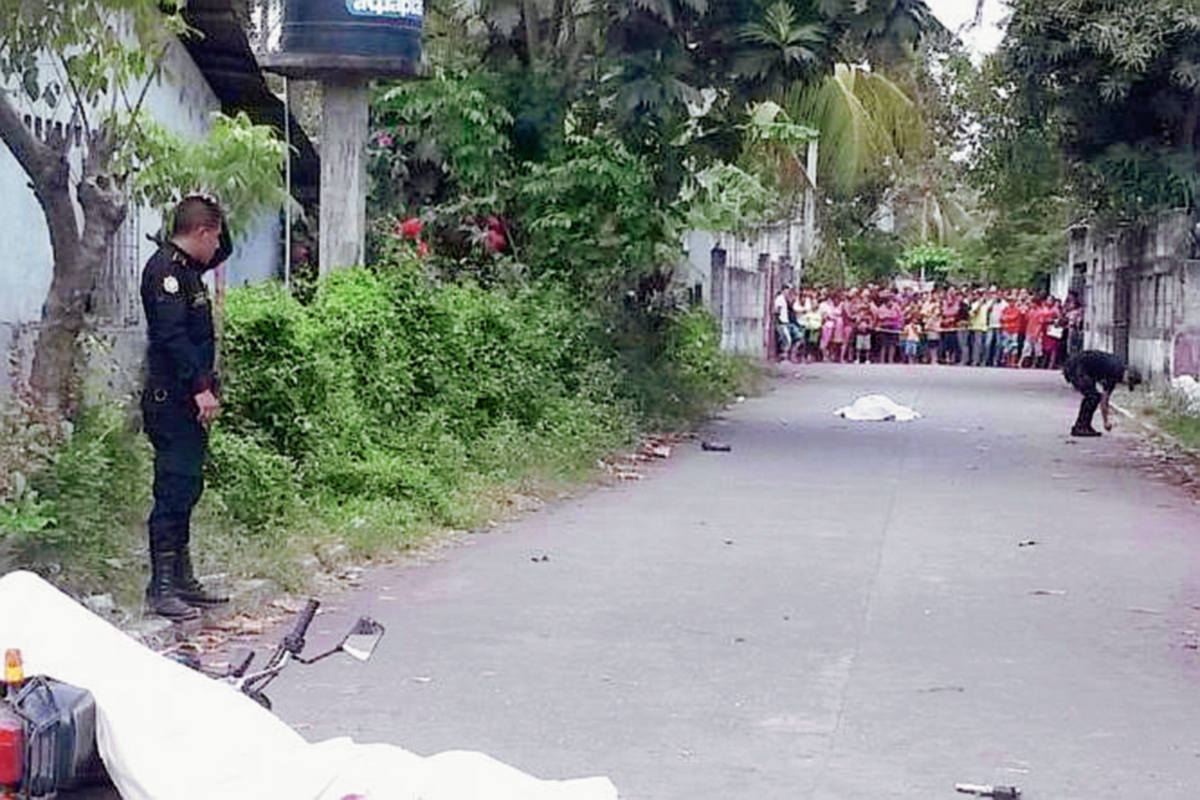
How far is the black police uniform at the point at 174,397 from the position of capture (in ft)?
28.4

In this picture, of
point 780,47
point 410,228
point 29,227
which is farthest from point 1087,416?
point 29,227

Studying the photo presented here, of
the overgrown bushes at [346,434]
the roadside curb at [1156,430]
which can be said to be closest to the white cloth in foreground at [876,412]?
the roadside curb at [1156,430]

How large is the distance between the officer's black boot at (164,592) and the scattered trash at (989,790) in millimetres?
3822

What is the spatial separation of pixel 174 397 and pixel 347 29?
23.8ft

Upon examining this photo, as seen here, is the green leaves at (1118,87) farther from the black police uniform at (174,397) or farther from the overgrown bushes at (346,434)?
the black police uniform at (174,397)

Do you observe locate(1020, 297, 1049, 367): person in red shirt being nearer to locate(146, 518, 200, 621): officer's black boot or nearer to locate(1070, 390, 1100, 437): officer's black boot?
locate(1070, 390, 1100, 437): officer's black boot

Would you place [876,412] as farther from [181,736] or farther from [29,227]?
[181,736]

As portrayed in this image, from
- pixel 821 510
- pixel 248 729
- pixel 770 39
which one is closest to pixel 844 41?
pixel 770 39

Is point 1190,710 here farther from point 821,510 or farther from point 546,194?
point 546,194

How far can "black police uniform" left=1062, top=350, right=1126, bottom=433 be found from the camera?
70.8ft

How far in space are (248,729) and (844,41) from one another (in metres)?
16.3

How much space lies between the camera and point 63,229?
9141mm

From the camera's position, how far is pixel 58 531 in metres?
8.55

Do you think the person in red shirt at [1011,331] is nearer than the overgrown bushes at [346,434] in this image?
No
